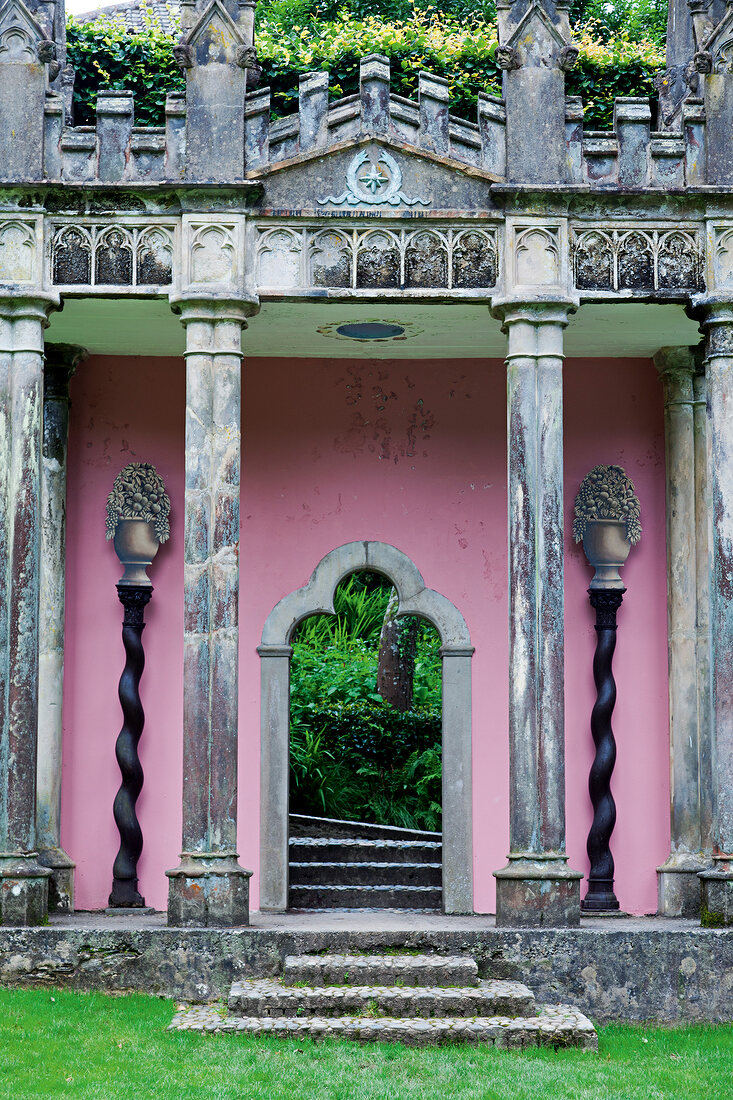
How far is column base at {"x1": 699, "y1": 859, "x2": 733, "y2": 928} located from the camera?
28.8ft

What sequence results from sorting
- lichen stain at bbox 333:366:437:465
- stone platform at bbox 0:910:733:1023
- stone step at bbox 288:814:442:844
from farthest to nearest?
stone step at bbox 288:814:442:844
lichen stain at bbox 333:366:437:465
stone platform at bbox 0:910:733:1023

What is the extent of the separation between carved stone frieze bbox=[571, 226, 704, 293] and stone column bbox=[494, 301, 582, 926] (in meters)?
0.38

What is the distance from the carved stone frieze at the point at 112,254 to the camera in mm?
9188

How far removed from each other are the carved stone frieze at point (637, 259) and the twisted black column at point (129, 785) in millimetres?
4255

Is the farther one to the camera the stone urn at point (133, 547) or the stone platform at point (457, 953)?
the stone urn at point (133, 547)

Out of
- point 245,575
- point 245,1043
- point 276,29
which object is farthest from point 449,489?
point 276,29

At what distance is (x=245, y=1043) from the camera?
23.9 ft

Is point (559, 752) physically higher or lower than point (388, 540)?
lower

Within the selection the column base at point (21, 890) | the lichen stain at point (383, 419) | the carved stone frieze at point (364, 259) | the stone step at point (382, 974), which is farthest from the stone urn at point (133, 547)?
the stone step at point (382, 974)

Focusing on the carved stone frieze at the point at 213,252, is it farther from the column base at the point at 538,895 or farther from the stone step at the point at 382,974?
the stone step at the point at 382,974

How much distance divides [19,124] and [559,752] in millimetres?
5237

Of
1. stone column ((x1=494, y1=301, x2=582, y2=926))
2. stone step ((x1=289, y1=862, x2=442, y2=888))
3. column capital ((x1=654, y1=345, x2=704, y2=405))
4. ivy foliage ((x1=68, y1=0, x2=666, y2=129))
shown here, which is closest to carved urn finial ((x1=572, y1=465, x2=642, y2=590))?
column capital ((x1=654, y1=345, x2=704, y2=405))

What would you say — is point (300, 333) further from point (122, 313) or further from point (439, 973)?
point (439, 973)

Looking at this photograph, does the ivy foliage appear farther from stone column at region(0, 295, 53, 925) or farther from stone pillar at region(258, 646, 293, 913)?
stone pillar at region(258, 646, 293, 913)
